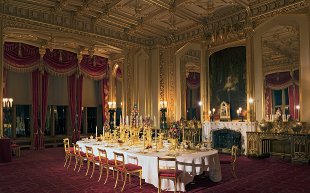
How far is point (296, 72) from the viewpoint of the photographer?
797 centimetres

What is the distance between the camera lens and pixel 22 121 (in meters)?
11.6

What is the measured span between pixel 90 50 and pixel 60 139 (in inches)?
169

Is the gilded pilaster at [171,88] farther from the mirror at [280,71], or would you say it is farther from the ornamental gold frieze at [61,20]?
the mirror at [280,71]

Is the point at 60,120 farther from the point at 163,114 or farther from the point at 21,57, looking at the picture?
the point at 163,114

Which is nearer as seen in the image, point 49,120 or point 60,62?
point 60,62

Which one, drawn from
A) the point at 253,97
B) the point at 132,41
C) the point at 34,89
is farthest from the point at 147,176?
the point at 34,89

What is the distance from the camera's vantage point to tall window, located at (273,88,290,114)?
860cm

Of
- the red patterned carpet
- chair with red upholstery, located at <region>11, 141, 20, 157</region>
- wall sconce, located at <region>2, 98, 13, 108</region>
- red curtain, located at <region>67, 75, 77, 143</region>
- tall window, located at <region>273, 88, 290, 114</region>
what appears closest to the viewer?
the red patterned carpet

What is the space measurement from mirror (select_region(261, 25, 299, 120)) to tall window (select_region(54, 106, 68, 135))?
29.0ft

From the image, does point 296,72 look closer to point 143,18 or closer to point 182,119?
point 182,119

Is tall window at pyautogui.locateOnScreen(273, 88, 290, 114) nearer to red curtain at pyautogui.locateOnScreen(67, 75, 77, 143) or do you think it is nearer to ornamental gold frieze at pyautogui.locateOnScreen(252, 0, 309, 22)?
ornamental gold frieze at pyautogui.locateOnScreen(252, 0, 309, 22)

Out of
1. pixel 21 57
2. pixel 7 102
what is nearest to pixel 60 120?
pixel 7 102

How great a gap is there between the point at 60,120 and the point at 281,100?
9.35 m

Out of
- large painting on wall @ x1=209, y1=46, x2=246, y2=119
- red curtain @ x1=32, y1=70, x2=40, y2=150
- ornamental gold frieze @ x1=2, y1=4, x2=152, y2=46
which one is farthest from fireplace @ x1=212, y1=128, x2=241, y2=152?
red curtain @ x1=32, y1=70, x2=40, y2=150
